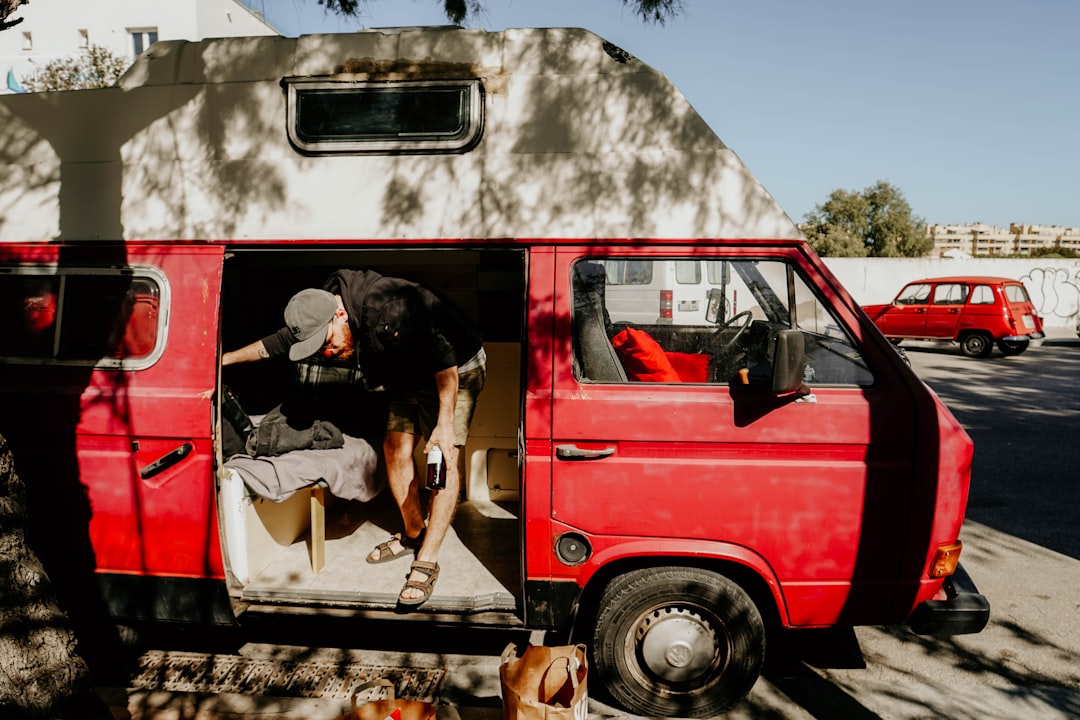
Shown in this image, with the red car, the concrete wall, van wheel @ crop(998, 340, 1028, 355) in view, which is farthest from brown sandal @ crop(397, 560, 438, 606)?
the concrete wall

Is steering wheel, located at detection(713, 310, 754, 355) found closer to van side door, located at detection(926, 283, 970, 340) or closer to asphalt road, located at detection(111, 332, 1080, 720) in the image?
asphalt road, located at detection(111, 332, 1080, 720)

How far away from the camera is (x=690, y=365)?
10.6ft

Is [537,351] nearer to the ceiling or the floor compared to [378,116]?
nearer to the floor

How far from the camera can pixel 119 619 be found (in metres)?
3.50

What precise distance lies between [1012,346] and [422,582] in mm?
16507

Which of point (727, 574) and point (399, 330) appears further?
point (399, 330)

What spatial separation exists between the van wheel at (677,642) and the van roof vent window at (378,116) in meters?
2.23

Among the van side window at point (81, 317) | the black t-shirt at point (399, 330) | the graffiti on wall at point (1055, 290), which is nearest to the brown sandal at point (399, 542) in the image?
the black t-shirt at point (399, 330)

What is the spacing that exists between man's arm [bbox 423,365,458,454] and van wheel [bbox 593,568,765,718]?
111cm

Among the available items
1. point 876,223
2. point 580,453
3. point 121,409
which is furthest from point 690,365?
point 876,223

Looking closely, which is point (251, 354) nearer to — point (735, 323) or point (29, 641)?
point (29, 641)

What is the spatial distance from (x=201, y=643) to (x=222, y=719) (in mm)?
1097

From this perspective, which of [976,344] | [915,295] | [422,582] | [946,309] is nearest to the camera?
[422,582]

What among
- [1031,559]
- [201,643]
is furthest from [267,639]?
[1031,559]
